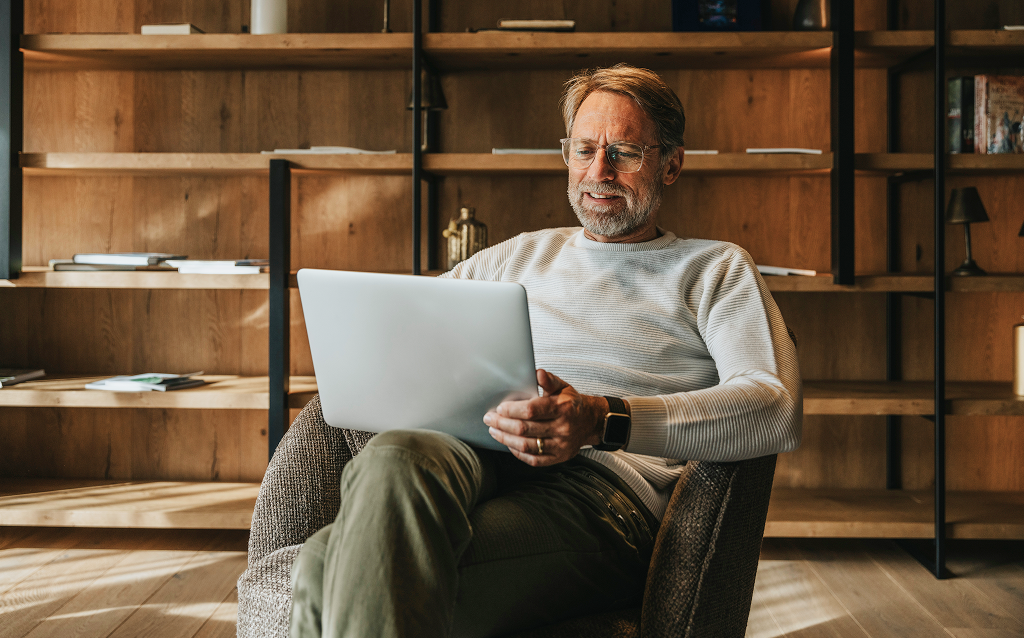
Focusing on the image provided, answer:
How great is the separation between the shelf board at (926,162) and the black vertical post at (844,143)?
62 millimetres

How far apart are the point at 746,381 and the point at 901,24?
1888mm

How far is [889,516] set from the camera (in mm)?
2186

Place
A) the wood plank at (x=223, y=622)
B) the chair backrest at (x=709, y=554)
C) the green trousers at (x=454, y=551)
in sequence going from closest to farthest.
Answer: the green trousers at (x=454, y=551)
the chair backrest at (x=709, y=554)
the wood plank at (x=223, y=622)

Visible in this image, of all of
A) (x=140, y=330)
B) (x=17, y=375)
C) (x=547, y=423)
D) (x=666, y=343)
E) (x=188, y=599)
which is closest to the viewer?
(x=547, y=423)

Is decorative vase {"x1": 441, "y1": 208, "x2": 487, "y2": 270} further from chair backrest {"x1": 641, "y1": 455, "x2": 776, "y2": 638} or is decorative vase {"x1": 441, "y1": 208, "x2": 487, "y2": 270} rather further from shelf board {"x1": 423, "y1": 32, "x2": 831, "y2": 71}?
chair backrest {"x1": 641, "y1": 455, "x2": 776, "y2": 638}

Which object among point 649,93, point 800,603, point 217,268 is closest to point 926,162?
point 649,93

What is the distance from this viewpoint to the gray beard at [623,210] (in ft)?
4.81

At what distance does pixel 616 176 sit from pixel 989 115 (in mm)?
1405

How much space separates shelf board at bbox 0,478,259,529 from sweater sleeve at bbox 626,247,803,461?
4.93 ft

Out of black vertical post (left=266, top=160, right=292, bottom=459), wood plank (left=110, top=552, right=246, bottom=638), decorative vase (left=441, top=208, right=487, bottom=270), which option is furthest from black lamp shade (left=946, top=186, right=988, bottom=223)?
wood plank (left=110, top=552, right=246, bottom=638)

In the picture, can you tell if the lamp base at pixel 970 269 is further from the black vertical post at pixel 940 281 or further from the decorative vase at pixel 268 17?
the decorative vase at pixel 268 17

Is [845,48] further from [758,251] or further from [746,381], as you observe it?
[746,381]

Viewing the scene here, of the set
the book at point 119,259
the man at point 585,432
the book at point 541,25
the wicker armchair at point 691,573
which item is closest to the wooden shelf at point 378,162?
the book at point 119,259

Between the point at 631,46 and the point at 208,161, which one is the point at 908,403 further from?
the point at 208,161
